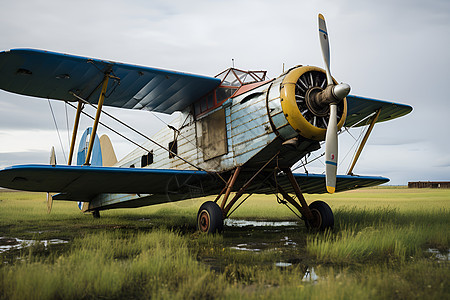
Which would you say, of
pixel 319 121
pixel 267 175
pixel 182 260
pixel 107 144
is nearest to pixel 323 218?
pixel 267 175

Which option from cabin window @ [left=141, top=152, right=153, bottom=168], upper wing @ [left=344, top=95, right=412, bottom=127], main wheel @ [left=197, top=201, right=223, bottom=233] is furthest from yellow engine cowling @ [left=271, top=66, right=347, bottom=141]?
cabin window @ [left=141, top=152, right=153, bottom=168]

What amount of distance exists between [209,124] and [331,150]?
9.48 ft

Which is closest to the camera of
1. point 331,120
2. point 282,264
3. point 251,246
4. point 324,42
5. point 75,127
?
point 282,264

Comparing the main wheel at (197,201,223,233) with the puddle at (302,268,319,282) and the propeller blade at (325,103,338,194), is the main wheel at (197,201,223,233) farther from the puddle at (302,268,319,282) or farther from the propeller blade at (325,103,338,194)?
the puddle at (302,268,319,282)

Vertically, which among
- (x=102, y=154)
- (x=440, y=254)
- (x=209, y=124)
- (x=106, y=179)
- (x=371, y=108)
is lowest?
(x=440, y=254)

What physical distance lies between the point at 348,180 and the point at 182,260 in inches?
288

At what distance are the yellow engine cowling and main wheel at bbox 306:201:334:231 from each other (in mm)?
1747

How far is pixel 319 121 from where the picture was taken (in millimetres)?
6371

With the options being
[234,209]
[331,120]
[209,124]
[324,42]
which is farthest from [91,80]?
[331,120]

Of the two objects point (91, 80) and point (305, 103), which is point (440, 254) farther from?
point (91, 80)

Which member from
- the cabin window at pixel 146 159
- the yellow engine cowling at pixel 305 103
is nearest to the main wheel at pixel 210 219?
the yellow engine cowling at pixel 305 103

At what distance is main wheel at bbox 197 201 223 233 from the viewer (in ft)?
20.2

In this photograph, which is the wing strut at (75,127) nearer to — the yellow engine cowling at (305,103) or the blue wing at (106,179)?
the blue wing at (106,179)

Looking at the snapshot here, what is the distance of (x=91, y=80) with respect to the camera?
7766 millimetres
